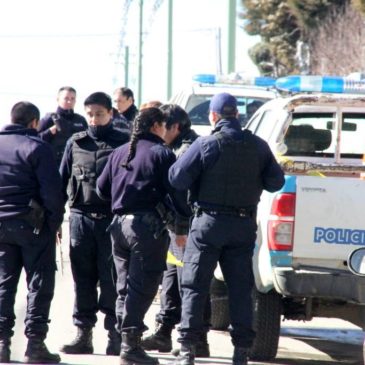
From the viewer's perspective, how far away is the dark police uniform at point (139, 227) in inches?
340

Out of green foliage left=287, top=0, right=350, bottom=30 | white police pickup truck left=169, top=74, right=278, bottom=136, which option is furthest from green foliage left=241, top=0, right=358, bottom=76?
white police pickup truck left=169, top=74, right=278, bottom=136

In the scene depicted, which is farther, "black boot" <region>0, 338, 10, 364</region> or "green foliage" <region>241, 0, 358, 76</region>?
"green foliage" <region>241, 0, 358, 76</region>

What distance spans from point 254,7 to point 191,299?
38.1 metres

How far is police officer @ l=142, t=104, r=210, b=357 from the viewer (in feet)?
30.7

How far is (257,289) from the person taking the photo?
30.4 feet

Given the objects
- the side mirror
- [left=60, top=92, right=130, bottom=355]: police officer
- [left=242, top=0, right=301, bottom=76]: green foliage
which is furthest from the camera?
[left=242, top=0, right=301, bottom=76]: green foliage

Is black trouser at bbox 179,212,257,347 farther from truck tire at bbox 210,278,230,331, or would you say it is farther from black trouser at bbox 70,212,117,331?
truck tire at bbox 210,278,230,331

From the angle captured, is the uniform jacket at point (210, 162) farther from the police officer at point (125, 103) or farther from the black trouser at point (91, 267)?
the police officer at point (125, 103)

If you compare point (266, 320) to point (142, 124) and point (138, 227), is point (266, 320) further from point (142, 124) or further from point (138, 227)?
point (142, 124)

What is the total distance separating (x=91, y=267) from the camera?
916 cm

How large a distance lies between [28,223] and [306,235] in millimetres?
1986

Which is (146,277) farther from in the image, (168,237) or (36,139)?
(36,139)

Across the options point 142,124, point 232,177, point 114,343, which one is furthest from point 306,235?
point 114,343

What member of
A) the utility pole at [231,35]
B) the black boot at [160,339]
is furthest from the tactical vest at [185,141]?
the utility pole at [231,35]
